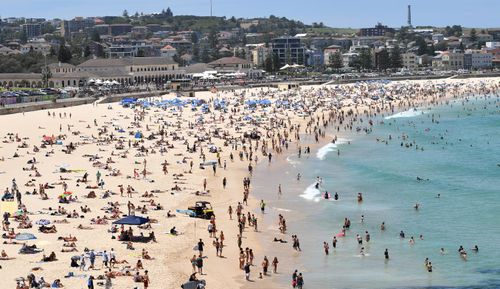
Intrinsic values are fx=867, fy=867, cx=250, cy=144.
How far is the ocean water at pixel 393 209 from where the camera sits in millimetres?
23078

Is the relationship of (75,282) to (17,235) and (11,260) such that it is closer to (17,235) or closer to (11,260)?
(11,260)

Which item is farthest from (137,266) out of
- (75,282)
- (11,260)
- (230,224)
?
(230,224)

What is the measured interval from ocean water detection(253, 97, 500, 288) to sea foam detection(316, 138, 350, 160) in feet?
0.20

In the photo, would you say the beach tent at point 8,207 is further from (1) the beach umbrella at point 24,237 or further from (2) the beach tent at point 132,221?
(2) the beach tent at point 132,221

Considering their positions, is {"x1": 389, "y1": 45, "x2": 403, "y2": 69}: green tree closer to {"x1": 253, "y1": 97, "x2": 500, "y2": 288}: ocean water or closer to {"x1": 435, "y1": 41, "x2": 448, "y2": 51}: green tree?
{"x1": 435, "y1": 41, "x2": 448, "y2": 51}: green tree

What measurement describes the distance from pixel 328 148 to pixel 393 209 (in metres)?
18.8

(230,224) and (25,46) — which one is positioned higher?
(25,46)

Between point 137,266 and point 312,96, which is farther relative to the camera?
point 312,96

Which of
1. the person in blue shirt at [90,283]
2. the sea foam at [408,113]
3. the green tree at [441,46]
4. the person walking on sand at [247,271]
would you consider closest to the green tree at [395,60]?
the green tree at [441,46]

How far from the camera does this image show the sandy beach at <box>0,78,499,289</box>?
22797 millimetres

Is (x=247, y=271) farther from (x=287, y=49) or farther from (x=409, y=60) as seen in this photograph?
(x=409, y=60)

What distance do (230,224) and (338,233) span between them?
3.63 meters

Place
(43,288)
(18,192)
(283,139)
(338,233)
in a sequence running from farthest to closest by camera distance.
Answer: (283,139), (18,192), (338,233), (43,288)

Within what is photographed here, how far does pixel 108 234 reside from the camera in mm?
25672
